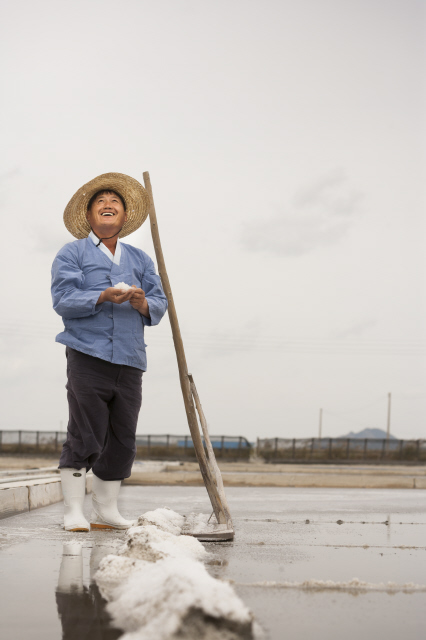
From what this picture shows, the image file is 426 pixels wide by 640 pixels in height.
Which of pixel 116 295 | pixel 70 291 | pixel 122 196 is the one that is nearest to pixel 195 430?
pixel 116 295

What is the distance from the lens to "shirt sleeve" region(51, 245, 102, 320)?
11.4 ft

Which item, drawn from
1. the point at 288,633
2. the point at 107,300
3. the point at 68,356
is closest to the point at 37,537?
the point at 68,356

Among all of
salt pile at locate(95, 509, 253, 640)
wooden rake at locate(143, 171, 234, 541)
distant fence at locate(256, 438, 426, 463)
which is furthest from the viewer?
distant fence at locate(256, 438, 426, 463)

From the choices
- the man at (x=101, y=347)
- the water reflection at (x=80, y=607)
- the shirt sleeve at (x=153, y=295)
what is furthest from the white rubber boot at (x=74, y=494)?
the water reflection at (x=80, y=607)

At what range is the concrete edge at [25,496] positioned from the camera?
13.6ft

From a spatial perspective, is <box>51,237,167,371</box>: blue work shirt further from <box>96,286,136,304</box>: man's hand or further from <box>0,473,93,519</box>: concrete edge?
→ <box>0,473,93,519</box>: concrete edge

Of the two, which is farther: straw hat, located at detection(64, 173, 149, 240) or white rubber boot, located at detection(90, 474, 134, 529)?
straw hat, located at detection(64, 173, 149, 240)

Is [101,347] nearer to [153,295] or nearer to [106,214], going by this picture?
[153,295]

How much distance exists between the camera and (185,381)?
12.4 ft

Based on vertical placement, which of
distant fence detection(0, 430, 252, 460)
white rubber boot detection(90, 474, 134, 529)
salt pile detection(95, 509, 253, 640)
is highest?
salt pile detection(95, 509, 253, 640)

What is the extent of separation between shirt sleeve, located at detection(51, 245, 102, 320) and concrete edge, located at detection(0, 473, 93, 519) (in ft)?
4.30

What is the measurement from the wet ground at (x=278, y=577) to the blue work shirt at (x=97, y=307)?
939 millimetres

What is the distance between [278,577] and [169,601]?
851mm

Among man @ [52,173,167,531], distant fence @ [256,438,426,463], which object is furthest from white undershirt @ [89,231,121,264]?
distant fence @ [256,438,426,463]
